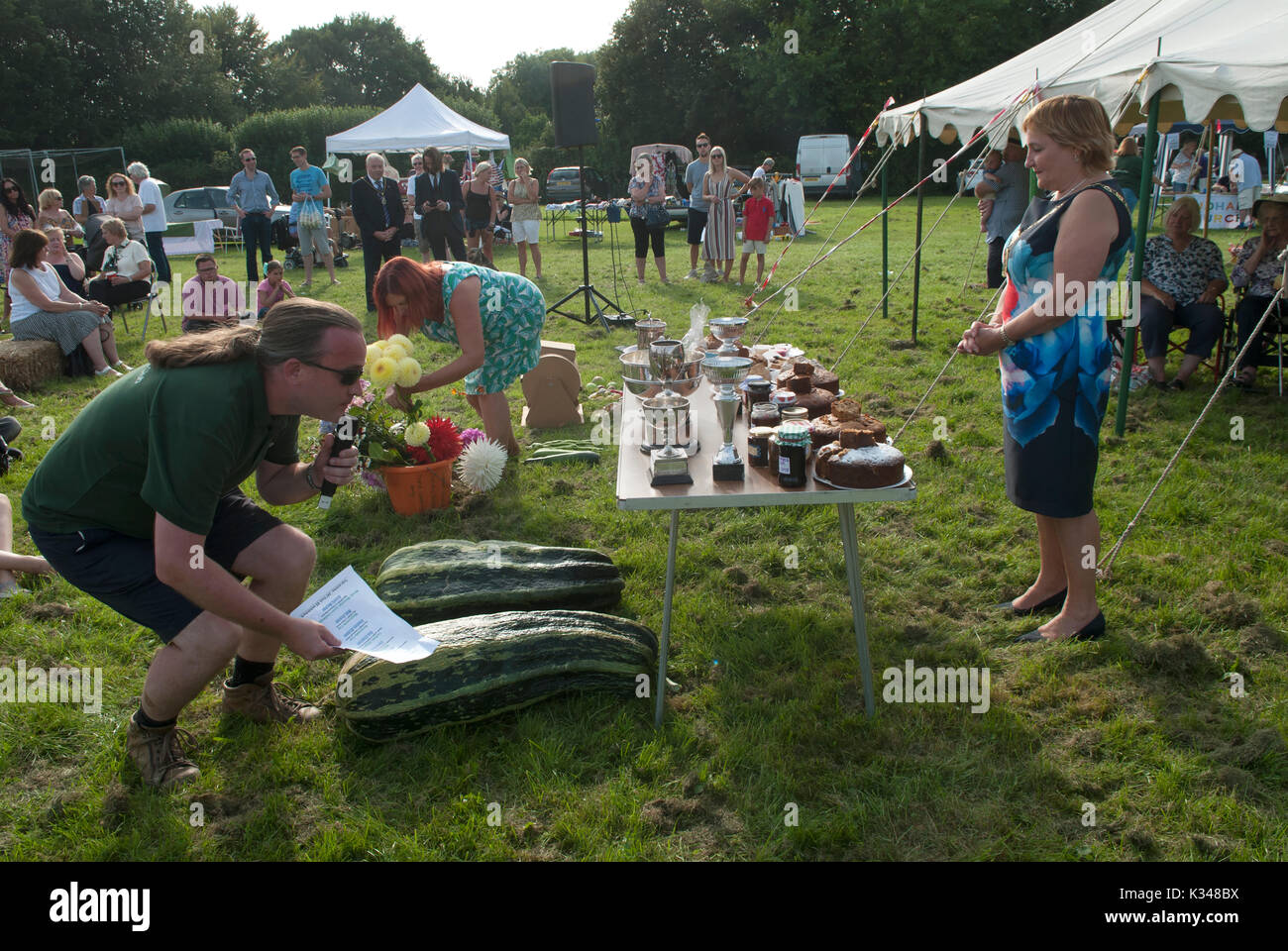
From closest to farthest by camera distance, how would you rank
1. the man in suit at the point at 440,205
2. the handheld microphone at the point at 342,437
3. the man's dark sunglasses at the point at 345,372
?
1. the man's dark sunglasses at the point at 345,372
2. the handheld microphone at the point at 342,437
3. the man in suit at the point at 440,205

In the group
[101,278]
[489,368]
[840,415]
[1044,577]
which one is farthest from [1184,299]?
[101,278]

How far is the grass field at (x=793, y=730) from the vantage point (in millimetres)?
2672

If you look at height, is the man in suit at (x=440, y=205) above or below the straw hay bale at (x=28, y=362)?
above

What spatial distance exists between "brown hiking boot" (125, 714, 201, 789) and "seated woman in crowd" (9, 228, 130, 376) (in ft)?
23.7

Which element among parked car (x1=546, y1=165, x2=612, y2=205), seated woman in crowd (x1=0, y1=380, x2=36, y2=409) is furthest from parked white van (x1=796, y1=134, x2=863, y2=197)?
seated woman in crowd (x1=0, y1=380, x2=36, y2=409)

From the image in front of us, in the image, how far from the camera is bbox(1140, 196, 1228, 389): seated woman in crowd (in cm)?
688

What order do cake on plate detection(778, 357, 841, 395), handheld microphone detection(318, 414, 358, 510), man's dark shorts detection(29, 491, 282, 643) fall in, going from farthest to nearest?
cake on plate detection(778, 357, 841, 395) < handheld microphone detection(318, 414, 358, 510) < man's dark shorts detection(29, 491, 282, 643)

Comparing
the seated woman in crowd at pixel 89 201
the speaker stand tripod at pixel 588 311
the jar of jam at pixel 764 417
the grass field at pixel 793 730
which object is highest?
the seated woman in crowd at pixel 89 201

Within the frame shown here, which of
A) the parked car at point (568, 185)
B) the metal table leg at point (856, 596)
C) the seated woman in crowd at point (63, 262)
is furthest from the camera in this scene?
the parked car at point (568, 185)

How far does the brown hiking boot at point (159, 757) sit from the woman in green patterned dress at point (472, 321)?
237 centimetres

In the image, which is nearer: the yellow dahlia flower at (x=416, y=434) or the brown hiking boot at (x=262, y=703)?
the brown hiking boot at (x=262, y=703)

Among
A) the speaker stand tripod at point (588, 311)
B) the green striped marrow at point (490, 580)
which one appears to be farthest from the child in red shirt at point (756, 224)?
the green striped marrow at point (490, 580)

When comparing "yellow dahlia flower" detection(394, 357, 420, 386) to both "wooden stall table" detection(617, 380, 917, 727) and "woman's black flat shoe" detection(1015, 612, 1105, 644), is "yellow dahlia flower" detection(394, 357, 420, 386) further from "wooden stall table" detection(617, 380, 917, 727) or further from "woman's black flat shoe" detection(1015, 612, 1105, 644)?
"woman's black flat shoe" detection(1015, 612, 1105, 644)

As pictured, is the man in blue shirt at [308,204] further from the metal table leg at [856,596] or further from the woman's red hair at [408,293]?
the metal table leg at [856,596]
